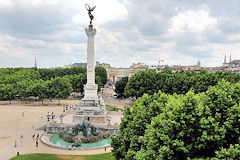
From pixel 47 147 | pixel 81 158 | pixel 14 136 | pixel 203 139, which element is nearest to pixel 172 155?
pixel 203 139

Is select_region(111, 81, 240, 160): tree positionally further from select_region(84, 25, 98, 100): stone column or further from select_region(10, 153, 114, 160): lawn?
select_region(84, 25, 98, 100): stone column

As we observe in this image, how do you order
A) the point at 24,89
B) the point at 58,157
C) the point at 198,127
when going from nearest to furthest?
the point at 198,127 → the point at 58,157 → the point at 24,89

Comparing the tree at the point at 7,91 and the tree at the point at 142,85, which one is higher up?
the tree at the point at 142,85

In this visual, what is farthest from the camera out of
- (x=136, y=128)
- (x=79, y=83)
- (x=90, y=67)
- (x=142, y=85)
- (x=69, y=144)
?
(x=79, y=83)

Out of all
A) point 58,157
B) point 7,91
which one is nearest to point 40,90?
point 7,91

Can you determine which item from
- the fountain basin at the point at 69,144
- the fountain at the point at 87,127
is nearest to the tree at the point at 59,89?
the fountain at the point at 87,127

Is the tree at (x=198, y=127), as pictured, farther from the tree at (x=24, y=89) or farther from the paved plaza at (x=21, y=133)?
the tree at (x=24, y=89)

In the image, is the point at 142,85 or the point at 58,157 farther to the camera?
the point at 142,85

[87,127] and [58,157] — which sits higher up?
[87,127]

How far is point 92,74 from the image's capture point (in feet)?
153

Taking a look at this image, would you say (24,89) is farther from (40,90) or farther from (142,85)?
(142,85)

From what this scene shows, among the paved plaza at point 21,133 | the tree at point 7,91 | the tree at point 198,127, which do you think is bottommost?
the paved plaza at point 21,133

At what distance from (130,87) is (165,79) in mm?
11055

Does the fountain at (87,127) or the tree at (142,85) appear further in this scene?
the tree at (142,85)
